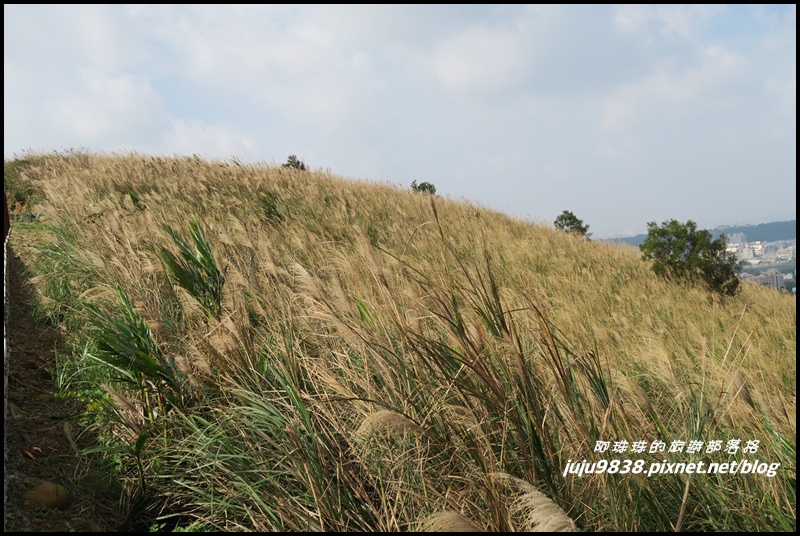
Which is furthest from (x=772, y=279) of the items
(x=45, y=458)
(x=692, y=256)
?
(x=45, y=458)

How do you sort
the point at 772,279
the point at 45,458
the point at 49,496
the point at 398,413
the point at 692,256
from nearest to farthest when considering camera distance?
the point at 398,413 < the point at 49,496 < the point at 45,458 < the point at 692,256 < the point at 772,279

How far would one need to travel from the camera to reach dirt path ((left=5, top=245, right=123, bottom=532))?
210 cm

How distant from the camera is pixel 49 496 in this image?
2.17 metres

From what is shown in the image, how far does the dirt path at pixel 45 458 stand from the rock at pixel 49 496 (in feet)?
0.05

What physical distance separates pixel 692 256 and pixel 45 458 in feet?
31.3

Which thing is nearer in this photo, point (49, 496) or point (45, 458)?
point (49, 496)

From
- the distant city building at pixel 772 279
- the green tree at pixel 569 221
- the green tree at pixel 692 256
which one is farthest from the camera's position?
the green tree at pixel 569 221

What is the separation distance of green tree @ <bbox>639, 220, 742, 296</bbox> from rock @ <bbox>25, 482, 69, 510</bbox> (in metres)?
9.19

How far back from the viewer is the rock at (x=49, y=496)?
2160 mm

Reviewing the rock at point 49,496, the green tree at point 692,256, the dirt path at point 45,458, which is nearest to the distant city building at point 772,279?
the green tree at point 692,256

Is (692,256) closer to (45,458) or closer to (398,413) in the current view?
(398,413)

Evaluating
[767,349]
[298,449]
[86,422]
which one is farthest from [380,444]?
[767,349]

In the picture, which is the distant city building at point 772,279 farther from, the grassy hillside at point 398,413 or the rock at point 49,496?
the rock at point 49,496

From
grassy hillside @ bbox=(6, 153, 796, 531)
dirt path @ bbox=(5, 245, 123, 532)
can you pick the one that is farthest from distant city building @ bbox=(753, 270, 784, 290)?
dirt path @ bbox=(5, 245, 123, 532)
